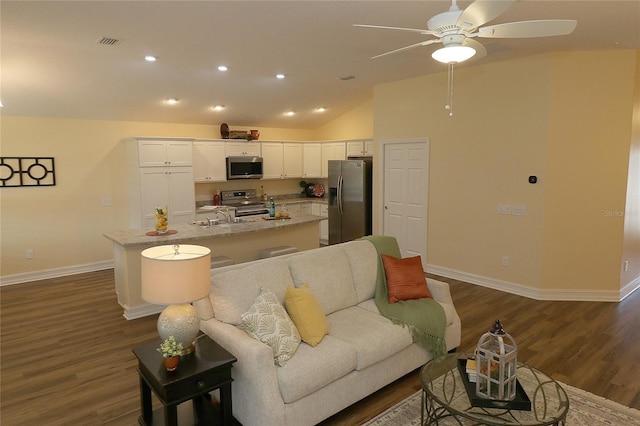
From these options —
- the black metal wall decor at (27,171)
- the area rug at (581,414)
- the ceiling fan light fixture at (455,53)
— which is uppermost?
the ceiling fan light fixture at (455,53)

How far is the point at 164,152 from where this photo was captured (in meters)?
6.49

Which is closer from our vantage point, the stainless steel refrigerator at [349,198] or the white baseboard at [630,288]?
the white baseboard at [630,288]

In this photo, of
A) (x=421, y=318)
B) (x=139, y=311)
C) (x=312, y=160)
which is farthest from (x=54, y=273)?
(x=421, y=318)

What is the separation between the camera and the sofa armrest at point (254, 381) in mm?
2381

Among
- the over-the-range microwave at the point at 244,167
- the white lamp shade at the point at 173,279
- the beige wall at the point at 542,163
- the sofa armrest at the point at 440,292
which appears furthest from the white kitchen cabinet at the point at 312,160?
the white lamp shade at the point at 173,279

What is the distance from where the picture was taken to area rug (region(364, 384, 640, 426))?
2727 millimetres

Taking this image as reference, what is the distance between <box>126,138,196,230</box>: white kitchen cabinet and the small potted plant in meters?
4.36

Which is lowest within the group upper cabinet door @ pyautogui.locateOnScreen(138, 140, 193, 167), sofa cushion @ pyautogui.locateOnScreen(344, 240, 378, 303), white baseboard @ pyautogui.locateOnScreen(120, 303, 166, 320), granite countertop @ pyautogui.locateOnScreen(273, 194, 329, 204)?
Answer: white baseboard @ pyautogui.locateOnScreen(120, 303, 166, 320)

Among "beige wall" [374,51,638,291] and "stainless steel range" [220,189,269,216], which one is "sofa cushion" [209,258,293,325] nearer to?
"beige wall" [374,51,638,291]

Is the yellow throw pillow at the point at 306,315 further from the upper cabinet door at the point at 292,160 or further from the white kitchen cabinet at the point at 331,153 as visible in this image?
the upper cabinet door at the point at 292,160

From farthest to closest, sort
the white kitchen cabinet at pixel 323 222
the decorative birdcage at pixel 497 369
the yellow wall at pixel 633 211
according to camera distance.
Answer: the white kitchen cabinet at pixel 323 222
the yellow wall at pixel 633 211
the decorative birdcage at pixel 497 369

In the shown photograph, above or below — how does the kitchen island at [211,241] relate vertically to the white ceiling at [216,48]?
below

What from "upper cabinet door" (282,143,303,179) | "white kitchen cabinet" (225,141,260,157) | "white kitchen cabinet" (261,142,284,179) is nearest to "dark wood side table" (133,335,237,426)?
"white kitchen cabinet" (225,141,260,157)

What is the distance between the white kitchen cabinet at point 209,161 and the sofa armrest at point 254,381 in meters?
5.03
